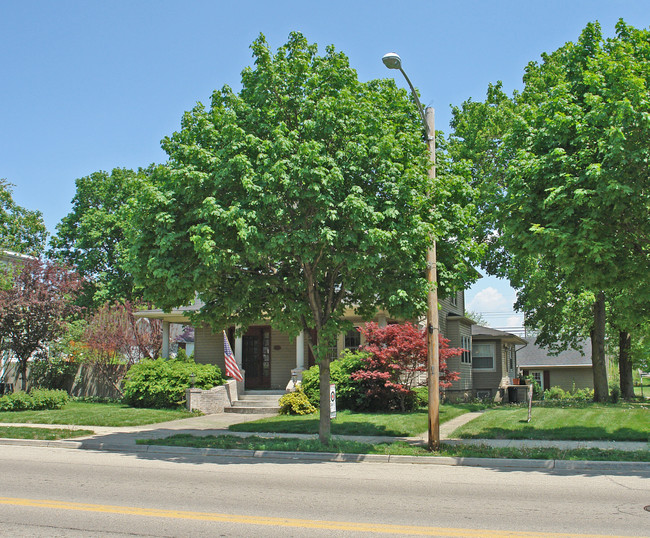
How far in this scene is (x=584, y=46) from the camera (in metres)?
14.3

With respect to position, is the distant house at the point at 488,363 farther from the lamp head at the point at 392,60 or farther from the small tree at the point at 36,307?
the lamp head at the point at 392,60

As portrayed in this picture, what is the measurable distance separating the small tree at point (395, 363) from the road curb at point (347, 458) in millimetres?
6161

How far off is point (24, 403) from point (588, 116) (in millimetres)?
20690

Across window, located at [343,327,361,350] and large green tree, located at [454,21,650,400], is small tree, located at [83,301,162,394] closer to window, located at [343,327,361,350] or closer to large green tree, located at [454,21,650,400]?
window, located at [343,327,361,350]

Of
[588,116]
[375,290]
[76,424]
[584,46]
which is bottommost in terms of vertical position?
[76,424]

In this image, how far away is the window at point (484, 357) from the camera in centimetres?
3328

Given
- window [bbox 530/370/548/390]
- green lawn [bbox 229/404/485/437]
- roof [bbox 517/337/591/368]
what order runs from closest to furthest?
green lawn [bbox 229/404/485/437] → roof [bbox 517/337/591/368] → window [bbox 530/370/548/390]

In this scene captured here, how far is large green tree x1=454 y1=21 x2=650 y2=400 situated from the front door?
15.0 m

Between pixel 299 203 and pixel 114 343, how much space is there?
1722 cm

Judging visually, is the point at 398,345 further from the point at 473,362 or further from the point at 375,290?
the point at 473,362

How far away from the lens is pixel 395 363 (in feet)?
62.9

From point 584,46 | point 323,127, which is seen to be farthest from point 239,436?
point 584,46

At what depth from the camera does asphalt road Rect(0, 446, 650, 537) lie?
6730mm

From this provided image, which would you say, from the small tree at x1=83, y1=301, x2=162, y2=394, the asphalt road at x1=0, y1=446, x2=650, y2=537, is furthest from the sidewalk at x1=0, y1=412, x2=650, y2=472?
the small tree at x1=83, y1=301, x2=162, y2=394
